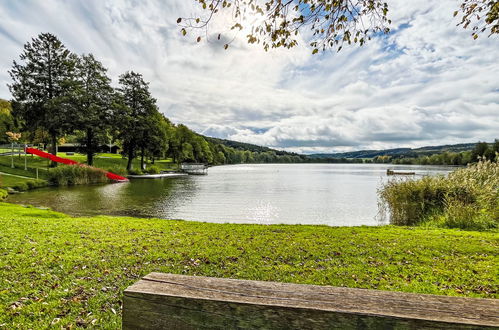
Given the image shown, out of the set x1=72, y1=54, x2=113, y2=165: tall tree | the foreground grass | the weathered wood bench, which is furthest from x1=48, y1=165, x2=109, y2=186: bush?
the weathered wood bench

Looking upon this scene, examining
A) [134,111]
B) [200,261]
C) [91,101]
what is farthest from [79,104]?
[200,261]

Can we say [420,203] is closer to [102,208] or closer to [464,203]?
[464,203]

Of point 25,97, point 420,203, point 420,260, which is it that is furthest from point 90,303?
point 25,97

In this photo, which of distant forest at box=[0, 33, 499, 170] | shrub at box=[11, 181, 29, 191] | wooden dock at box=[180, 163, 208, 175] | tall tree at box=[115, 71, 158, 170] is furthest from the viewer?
wooden dock at box=[180, 163, 208, 175]

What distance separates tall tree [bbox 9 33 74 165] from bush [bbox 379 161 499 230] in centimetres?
4354

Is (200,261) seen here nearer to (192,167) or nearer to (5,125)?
(192,167)

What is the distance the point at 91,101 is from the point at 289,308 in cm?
5207

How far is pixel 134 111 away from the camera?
5475cm

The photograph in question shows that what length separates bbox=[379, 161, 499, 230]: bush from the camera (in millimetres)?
12974

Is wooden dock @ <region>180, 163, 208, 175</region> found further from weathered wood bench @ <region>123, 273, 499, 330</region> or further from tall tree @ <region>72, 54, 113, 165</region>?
weathered wood bench @ <region>123, 273, 499, 330</region>

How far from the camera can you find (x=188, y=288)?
1.48 m

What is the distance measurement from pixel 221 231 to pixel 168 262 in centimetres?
408

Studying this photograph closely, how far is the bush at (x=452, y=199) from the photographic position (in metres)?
13.0

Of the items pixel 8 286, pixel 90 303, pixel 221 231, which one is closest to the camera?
pixel 90 303
